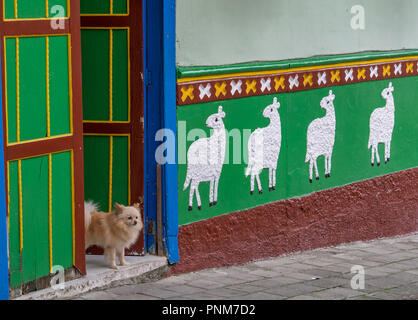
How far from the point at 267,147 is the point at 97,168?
1.80 m

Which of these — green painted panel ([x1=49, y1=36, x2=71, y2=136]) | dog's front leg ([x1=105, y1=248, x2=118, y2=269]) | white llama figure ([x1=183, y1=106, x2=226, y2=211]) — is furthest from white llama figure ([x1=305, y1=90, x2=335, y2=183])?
green painted panel ([x1=49, y1=36, x2=71, y2=136])

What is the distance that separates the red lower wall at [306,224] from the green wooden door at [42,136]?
1.38m

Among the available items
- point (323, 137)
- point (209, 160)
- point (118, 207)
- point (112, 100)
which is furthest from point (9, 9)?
point (323, 137)

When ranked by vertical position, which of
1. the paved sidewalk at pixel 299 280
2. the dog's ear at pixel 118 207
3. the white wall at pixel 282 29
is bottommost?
the paved sidewalk at pixel 299 280

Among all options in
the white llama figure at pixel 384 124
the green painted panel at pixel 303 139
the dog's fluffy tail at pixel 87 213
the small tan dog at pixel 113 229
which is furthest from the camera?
the white llama figure at pixel 384 124

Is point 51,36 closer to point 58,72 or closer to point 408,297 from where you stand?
point 58,72

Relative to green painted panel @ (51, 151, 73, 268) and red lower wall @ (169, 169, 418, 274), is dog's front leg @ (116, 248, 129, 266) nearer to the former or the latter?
red lower wall @ (169, 169, 418, 274)

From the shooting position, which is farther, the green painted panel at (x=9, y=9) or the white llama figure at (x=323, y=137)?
the white llama figure at (x=323, y=137)

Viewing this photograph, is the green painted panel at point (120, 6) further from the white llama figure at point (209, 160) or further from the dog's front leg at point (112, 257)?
the dog's front leg at point (112, 257)

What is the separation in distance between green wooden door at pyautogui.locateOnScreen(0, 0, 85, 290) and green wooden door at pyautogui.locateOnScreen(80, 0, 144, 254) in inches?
30.3

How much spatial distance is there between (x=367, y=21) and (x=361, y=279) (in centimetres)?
320

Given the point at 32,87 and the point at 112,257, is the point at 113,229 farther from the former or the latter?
the point at 32,87

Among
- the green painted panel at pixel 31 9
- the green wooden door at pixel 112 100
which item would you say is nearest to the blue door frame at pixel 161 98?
the green wooden door at pixel 112 100

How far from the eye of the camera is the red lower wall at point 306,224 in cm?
812
